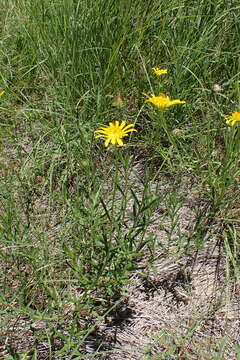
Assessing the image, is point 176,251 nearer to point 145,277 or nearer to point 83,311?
point 145,277

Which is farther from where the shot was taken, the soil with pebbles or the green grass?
the green grass

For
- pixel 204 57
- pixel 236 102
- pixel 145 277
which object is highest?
pixel 204 57

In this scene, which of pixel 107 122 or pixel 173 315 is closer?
pixel 173 315

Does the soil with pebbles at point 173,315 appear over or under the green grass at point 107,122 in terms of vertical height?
under

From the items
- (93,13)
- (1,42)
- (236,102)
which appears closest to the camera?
(236,102)

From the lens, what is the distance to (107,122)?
1.68 meters

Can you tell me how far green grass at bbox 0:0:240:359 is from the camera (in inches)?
50.8

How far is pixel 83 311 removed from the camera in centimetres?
116

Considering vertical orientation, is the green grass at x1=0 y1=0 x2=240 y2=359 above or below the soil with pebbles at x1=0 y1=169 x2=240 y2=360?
above

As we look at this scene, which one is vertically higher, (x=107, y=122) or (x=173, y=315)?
(x=107, y=122)

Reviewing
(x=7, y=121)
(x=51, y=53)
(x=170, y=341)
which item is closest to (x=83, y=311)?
(x=170, y=341)

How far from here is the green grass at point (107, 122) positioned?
4.24 ft

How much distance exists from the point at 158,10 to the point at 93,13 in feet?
0.98

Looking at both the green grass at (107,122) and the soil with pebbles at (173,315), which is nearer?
the soil with pebbles at (173,315)
